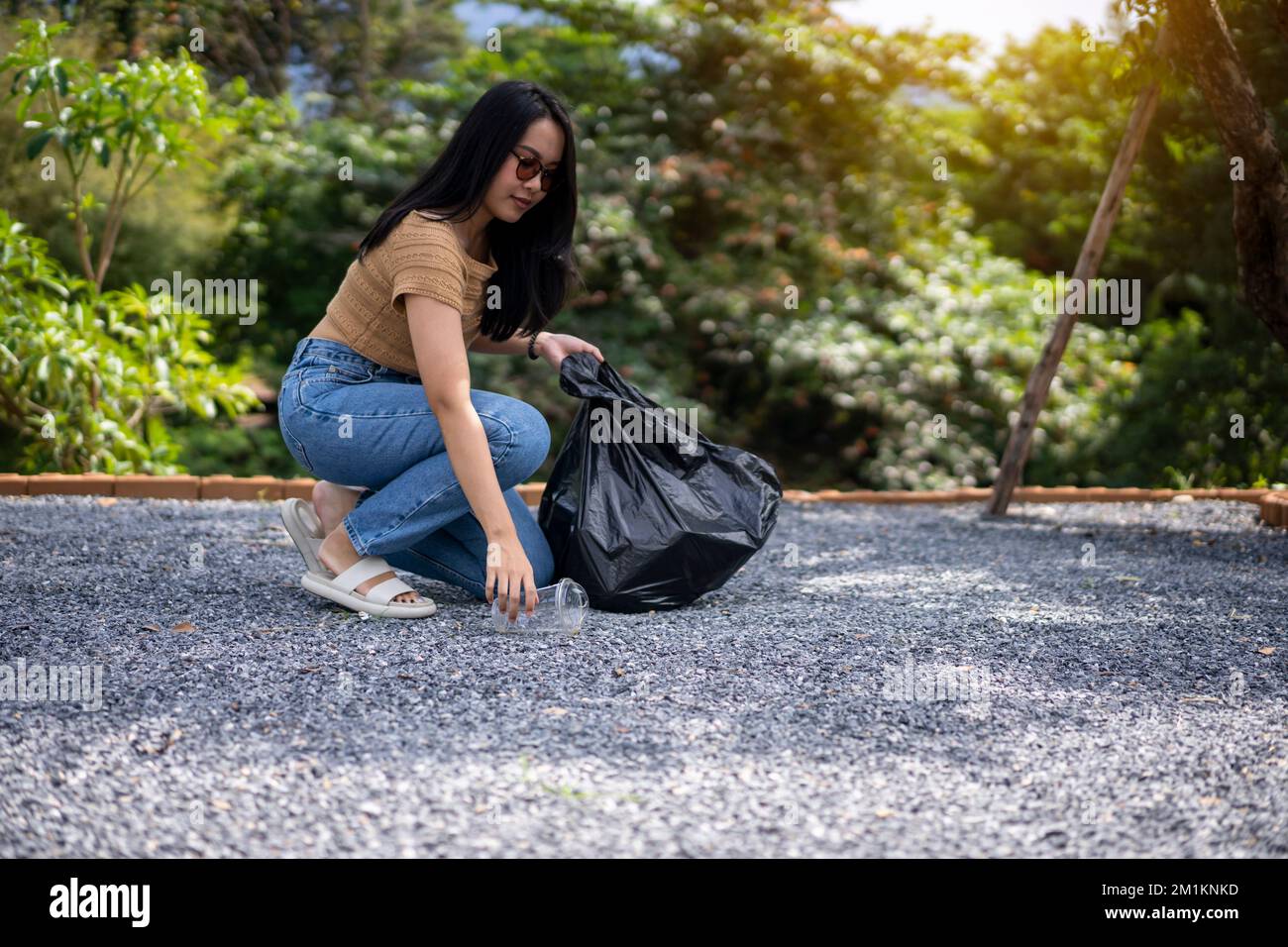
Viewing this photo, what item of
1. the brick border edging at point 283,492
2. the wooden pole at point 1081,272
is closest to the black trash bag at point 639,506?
the brick border edging at point 283,492

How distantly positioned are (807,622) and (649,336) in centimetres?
394

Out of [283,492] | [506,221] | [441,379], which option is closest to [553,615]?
[441,379]

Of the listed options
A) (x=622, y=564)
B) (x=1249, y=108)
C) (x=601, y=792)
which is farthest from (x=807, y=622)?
(x=1249, y=108)

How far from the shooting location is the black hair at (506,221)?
228 centimetres

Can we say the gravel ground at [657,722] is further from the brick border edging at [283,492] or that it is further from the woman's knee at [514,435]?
the brick border edging at [283,492]

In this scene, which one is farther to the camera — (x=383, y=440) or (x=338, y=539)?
(x=338, y=539)

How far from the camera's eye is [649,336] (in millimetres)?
6402

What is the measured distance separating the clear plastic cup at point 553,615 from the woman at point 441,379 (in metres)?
0.09

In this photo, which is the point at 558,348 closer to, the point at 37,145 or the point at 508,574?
the point at 508,574

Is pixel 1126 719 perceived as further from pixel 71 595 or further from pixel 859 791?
pixel 71 595

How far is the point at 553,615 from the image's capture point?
8.10 ft

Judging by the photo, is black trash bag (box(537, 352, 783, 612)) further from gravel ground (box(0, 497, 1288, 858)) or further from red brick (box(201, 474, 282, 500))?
red brick (box(201, 474, 282, 500))

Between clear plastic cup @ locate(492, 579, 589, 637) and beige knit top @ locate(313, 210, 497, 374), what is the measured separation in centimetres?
59

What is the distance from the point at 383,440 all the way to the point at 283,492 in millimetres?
2385
